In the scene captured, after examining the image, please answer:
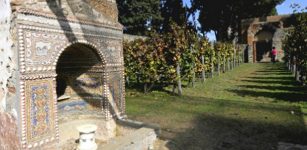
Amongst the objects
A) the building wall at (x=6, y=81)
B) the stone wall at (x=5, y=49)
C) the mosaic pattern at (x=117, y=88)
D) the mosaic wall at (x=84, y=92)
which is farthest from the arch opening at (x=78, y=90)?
the stone wall at (x=5, y=49)

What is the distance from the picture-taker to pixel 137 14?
3075 cm

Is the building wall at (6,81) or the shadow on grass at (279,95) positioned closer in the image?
the building wall at (6,81)

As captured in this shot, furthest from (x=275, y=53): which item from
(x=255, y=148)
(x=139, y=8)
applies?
(x=255, y=148)

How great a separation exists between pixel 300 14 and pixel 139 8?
21.0 meters

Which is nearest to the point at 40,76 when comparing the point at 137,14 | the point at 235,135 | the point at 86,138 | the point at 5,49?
the point at 5,49

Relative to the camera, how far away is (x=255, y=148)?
5.91 metres

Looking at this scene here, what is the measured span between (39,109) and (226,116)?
204 inches

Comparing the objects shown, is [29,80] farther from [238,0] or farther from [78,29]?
[238,0]

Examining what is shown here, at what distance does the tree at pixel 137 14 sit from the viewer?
99.9ft

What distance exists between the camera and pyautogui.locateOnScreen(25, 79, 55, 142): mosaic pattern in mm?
5230

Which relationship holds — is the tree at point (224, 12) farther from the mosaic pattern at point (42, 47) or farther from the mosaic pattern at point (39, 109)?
the mosaic pattern at point (39, 109)

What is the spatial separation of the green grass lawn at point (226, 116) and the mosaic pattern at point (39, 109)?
100 inches

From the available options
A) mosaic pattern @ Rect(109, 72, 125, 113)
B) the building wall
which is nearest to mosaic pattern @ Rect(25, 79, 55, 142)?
the building wall

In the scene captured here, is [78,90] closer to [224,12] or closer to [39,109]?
[39,109]
